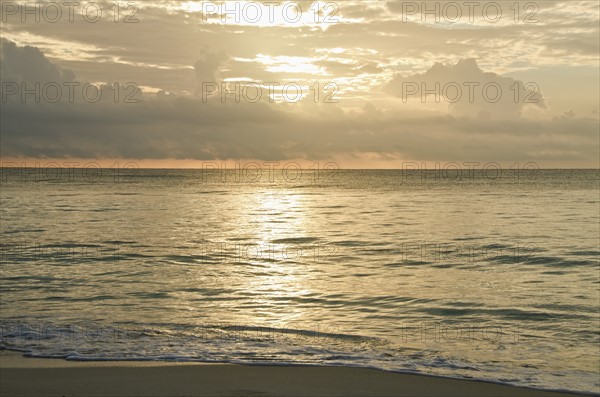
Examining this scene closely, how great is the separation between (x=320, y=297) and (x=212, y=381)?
8156 millimetres

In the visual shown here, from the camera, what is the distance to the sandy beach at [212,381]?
367 inches

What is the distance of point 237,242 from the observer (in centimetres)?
3128

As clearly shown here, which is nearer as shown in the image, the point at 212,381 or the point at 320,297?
the point at 212,381

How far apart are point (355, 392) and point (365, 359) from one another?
2205mm

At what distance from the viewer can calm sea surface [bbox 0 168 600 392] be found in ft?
39.1

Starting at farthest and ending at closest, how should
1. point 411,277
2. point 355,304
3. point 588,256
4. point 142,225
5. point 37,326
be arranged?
1. point 142,225
2. point 588,256
3. point 411,277
4. point 355,304
5. point 37,326

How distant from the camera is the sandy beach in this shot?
367 inches

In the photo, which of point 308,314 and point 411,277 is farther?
point 411,277

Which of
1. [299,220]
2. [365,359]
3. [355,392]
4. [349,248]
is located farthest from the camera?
[299,220]

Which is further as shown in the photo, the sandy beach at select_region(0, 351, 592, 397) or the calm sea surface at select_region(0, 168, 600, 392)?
the calm sea surface at select_region(0, 168, 600, 392)

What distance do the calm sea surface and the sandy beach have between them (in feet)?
1.79

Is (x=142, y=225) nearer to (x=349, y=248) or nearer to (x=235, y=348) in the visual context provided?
(x=349, y=248)

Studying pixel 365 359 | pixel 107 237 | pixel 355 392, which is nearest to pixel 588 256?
pixel 365 359

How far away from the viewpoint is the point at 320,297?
17.8 meters
